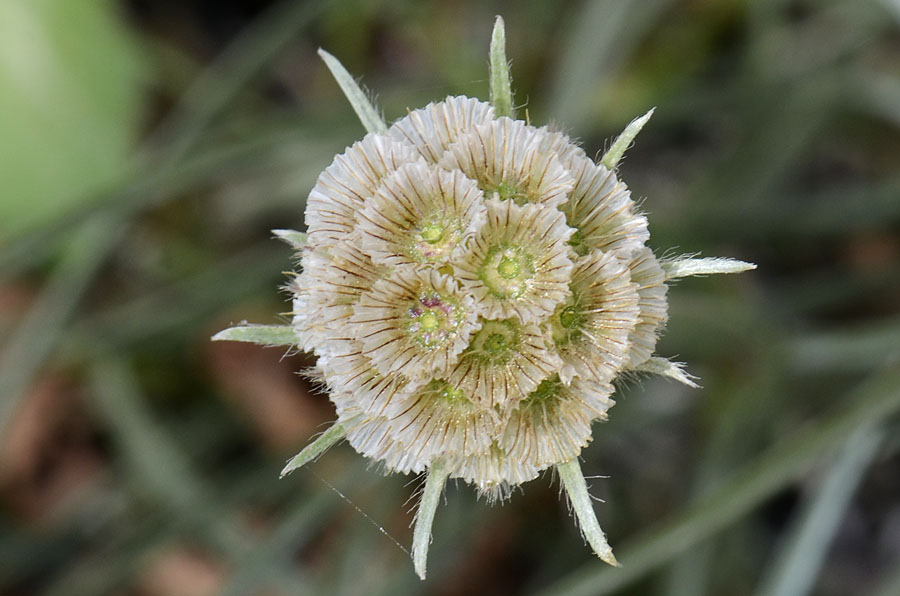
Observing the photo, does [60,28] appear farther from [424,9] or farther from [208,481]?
[208,481]

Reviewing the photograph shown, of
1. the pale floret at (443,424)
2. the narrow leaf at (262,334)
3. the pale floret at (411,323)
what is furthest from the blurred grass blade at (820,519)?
the narrow leaf at (262,334)

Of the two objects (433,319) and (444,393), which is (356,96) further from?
(444,393)

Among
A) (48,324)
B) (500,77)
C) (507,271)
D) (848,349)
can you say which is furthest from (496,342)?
(48,324)

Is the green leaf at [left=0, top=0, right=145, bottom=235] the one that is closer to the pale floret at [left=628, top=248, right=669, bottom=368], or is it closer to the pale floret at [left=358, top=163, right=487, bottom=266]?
the pale floret at [left=358, top=163, right=487, bottom=266]

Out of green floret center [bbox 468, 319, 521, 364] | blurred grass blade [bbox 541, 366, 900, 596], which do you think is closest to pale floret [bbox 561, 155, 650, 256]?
green floret center [bbox 468, 319, 521, 364]

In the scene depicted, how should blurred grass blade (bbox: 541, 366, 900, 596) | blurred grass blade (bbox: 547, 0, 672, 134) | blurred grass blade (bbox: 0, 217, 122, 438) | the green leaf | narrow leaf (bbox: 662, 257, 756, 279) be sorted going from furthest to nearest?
Answer: 1. the green leaf
2. blurred grass blade (bbox: 0, 217, 122, 438)
3. blurred grass blade (bbox: 547, 0, 672, 134)
4. blurred grass blade (bbox: 541, 366, 900, 596)
5. narrow leaf (bbox: 662, 257, 756, 279)

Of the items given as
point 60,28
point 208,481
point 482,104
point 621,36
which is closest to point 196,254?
Result: point 208,481

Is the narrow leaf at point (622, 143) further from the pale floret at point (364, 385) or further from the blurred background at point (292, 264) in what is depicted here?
the blurred background at point (292, 264)
